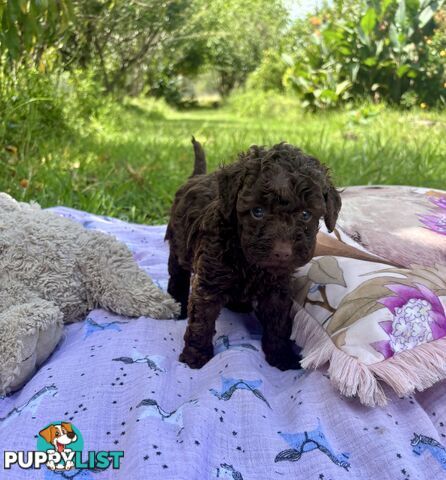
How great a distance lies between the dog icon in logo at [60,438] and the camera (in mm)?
1112

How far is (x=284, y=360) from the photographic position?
1.62m

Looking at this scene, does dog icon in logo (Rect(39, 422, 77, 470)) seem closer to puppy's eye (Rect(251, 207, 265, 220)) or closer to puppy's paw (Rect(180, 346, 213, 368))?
puppy's paw (Rect(180, 346, 213, 368))

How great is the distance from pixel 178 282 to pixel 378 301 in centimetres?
82

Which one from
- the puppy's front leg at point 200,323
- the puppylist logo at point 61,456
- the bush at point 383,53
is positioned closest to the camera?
the puppylist logo at point 61,456

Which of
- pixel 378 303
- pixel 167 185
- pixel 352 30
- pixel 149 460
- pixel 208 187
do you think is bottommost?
pixel 167 185

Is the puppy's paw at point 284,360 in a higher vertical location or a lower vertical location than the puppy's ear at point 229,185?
lower

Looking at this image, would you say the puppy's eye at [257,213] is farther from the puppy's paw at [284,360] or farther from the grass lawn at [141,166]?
the grass lawn at [141,166]

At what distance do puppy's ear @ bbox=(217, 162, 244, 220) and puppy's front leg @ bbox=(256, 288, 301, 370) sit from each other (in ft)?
1.08

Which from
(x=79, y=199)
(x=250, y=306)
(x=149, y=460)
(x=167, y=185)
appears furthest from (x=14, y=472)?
(x=167, y=185)

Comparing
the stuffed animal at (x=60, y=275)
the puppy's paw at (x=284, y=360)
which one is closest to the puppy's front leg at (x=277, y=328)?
the puppy's paw at (x=284, y=360)

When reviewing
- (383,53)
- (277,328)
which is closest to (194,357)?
(277,328)

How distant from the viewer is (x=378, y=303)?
1.52m

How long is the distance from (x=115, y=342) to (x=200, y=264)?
39 cm

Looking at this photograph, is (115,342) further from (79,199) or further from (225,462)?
(79,199)
